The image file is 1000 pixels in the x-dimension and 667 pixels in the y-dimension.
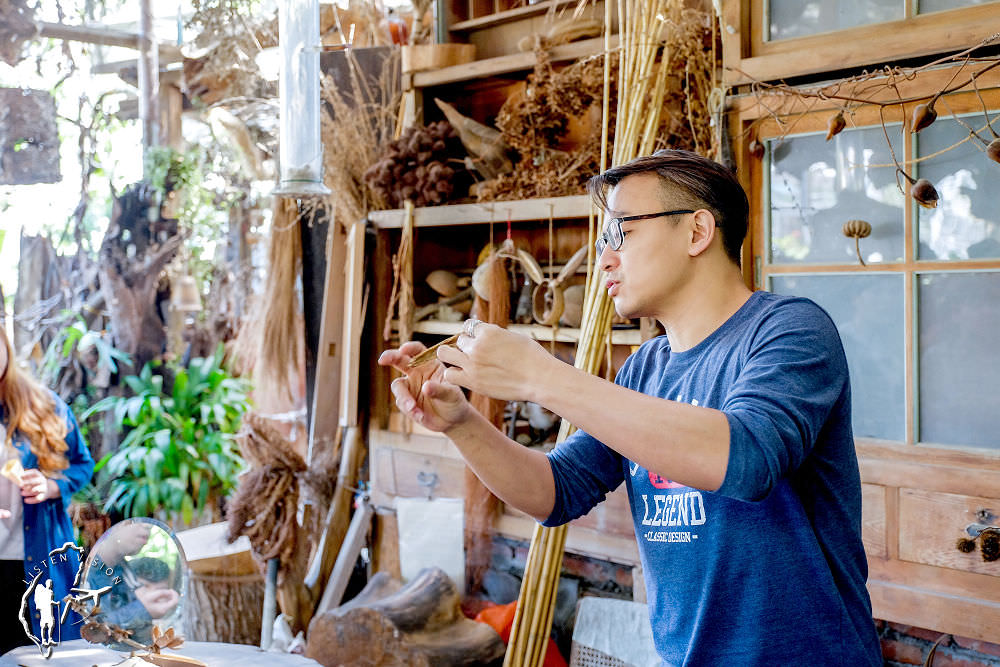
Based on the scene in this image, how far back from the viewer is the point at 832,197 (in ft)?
7.79

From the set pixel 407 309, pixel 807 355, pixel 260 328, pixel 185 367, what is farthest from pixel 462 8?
pixel 185 367

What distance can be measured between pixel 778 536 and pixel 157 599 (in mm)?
1189

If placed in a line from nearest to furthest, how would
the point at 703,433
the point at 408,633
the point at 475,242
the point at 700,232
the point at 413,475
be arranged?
1. the point at 703,433
2. the point at 700,232
3. the point at 408,633
4. the point at 413,475
5. the point at 475,242

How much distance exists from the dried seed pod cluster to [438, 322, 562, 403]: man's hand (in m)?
2.01

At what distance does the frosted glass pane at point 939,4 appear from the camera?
6.97ft

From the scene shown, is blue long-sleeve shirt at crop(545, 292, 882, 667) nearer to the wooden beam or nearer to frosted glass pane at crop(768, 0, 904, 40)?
frosted glass pane at crop(768, 0, 904, 40)

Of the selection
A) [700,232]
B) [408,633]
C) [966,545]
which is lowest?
[408,633]

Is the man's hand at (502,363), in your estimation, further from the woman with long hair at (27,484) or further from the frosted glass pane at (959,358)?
the woman with long hair at (27,484)

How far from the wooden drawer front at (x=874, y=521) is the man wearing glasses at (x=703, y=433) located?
0.98m

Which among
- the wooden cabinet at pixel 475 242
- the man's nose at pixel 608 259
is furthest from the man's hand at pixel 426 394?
the wooden cabinet at pixel 475 242

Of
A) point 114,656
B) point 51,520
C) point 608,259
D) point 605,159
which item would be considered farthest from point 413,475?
point 608,259

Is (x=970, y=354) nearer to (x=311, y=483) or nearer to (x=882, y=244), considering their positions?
(x=882, y=244)

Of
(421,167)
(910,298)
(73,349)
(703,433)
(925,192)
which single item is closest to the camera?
(703,433)

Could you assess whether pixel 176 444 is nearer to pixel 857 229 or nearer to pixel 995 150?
pixel 857 229
